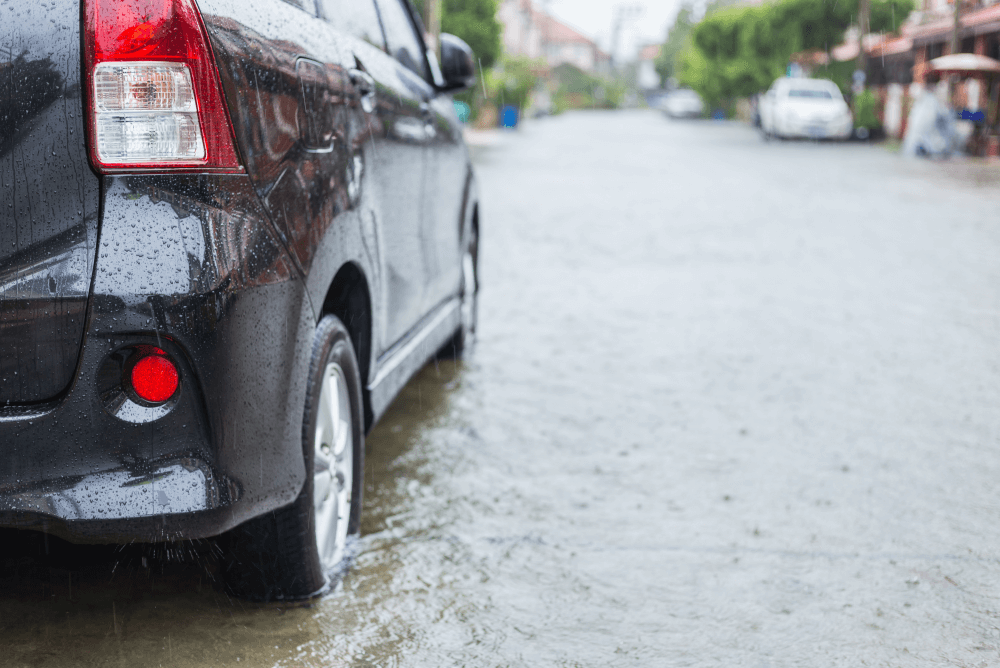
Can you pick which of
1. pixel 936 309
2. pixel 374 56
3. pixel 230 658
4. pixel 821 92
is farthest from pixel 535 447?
pixel 821 92

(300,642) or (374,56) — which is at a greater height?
(374,56)

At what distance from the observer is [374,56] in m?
3.62

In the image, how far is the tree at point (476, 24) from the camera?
30.0m

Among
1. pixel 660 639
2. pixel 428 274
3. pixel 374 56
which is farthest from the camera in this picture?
pixel 428 274

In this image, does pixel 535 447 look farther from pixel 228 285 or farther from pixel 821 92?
pixel 821 92

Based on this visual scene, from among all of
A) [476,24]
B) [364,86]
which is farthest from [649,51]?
[364,86]

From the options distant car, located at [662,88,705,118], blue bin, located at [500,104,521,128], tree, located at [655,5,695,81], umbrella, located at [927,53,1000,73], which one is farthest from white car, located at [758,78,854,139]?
tree, located at [655,5,695,81]

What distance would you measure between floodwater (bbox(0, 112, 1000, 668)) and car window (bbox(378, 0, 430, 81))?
1.43 meters

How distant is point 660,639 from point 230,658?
1016mm

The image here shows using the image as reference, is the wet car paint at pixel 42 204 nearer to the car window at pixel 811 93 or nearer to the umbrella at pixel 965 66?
the umbrella at pixel 965 66

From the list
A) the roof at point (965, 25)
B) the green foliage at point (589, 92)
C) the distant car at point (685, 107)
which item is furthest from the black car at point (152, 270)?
the green foliage at point (589, 92)

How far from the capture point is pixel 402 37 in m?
4.43

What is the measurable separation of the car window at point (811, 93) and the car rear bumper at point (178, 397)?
3148 cm

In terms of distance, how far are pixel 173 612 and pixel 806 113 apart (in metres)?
29.9
